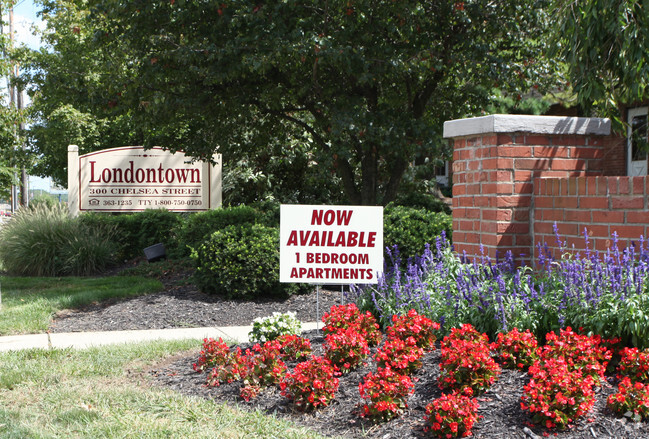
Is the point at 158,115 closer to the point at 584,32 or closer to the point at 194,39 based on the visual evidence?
the point at 194,39

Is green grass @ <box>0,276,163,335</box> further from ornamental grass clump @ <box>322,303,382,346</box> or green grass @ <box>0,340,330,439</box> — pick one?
ornamental grass clump @ <box>322,303,382,346</box>

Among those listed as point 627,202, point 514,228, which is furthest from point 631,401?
point 514,228

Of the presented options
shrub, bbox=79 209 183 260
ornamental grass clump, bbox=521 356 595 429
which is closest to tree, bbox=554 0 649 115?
ornamental grass clump, bbox=521 356 595 429

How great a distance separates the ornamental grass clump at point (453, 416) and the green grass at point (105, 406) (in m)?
0.72

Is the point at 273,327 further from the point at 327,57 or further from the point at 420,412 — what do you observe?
the point at 327,57

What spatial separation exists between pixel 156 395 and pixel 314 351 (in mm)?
1223

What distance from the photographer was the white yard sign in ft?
19.1

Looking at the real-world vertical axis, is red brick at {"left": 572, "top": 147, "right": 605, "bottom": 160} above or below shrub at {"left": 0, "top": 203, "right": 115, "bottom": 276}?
above

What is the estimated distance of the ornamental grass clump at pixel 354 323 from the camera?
489 centimetres

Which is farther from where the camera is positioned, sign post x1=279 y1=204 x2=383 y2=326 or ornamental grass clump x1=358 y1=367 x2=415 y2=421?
sign post x1=279 y1=204 x2=383 y2=326

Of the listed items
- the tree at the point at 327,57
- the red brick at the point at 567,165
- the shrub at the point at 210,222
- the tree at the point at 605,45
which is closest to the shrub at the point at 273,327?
the red brick at the point at 567,165

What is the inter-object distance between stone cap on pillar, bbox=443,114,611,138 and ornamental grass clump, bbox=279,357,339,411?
248 centimetres

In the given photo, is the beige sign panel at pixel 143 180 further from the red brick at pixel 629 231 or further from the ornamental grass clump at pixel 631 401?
the ornamental grass clump at pixel 631 401

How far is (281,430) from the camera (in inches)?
150
